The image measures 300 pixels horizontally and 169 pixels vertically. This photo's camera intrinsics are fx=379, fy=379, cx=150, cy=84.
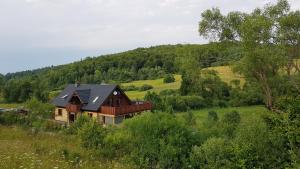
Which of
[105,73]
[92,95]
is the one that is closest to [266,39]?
[92,95]

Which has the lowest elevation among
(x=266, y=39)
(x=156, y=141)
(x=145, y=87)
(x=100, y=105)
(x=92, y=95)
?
(x=156, y=141)

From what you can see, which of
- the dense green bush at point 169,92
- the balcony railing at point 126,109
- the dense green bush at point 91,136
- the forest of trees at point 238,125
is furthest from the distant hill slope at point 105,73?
the forest of trees at point 238,125

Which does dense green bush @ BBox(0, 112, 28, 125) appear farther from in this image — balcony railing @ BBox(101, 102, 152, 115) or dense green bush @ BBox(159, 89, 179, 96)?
dense green bush @ BBox(159, 89, 179, 96)

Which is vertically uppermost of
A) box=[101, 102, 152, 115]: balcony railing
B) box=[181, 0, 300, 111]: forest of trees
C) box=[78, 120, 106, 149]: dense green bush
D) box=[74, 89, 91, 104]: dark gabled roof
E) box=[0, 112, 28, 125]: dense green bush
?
box=[181, 0, 300, 111]: forest of trees

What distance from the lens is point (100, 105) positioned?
45312 millimetres

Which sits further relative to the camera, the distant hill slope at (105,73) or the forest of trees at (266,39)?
the distant hill slope at (105,73)

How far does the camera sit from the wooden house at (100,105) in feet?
146

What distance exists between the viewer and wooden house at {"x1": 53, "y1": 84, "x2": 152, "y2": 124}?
44.4 meters

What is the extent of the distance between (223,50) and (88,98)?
28.5 metres

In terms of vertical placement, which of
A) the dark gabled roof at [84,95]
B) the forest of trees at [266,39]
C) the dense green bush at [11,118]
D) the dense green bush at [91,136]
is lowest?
the dense green bush at [11,118]

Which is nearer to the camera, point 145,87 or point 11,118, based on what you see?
point 11,118

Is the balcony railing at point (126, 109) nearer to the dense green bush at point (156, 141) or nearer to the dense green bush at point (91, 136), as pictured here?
the dense green bush at point (156, 141)

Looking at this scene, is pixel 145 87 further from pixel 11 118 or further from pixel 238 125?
pixel 238 125

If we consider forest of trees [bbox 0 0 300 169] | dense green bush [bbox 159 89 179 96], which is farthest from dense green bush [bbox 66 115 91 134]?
dense green bush [bbox 159 89 179 96]
